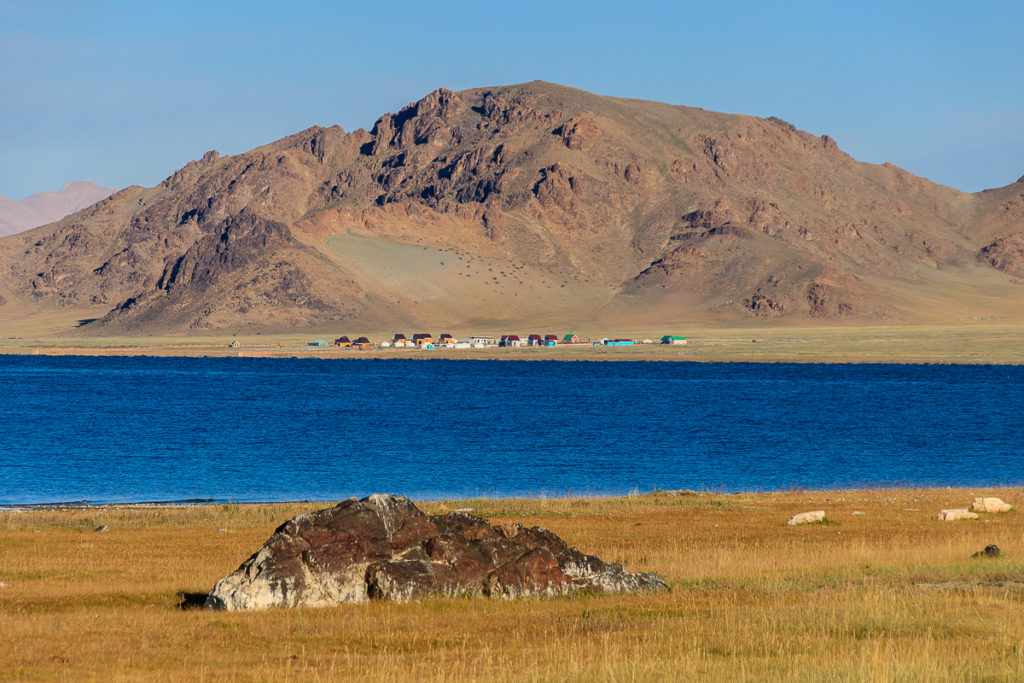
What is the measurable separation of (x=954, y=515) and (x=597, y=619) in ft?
63.5

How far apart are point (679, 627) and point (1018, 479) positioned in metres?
44.3

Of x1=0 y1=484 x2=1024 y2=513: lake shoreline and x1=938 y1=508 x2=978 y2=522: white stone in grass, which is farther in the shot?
x1=0 y1=484 x2=1024 y2=513: lake shoreline

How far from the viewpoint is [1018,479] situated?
56.0m

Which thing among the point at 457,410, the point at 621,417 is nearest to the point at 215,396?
the point at 457,410

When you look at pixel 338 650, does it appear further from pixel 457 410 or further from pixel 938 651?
pixel 457 410

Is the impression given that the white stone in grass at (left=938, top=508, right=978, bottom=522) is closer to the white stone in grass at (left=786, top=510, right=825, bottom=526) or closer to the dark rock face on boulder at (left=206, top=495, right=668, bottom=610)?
the white stone in grass at (left=786, top=510, right=825, bottom=526)

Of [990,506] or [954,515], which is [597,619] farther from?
[990,506]

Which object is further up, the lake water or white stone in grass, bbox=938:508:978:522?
white stone in grass, bbox=938:508:978:522

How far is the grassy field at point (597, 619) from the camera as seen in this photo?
1481cm

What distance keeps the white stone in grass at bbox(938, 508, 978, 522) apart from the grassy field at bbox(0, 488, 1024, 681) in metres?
2.53

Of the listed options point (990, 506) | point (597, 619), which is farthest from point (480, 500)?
point (597, 619)

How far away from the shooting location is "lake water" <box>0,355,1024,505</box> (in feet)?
183

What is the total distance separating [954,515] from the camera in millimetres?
33938

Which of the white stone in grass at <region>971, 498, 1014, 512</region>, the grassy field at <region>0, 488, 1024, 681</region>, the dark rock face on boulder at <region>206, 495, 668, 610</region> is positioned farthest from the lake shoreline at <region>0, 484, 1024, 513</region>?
the dark rock face on boulder at <region>206, 495, 668, 610</region>
